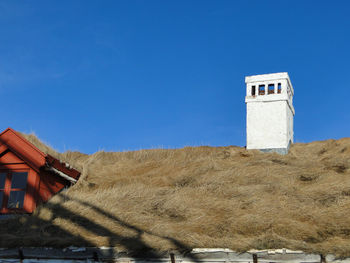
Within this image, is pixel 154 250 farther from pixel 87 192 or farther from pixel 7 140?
pixel 7 140

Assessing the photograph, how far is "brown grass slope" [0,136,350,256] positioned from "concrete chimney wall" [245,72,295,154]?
122 cm

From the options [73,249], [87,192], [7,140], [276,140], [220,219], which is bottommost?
[73,249]

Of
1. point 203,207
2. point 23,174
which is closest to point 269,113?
point 203,207

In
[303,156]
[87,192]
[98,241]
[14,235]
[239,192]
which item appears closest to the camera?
[98,241]

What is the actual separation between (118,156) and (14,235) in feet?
26.8

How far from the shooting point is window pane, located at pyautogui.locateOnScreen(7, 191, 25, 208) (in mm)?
11141

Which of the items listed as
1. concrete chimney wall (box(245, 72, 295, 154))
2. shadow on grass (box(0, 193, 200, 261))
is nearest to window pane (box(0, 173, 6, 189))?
shadow on grass (box(0, 193, 200, 261))

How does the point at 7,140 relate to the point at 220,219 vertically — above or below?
above

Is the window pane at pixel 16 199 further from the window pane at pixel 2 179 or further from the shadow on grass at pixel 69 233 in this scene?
the shadow on grass at pixel 69 233

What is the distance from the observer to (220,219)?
9.38m

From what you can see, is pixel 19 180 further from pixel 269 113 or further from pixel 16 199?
pixel 269 113

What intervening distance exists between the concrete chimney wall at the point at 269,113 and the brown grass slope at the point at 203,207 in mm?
1217

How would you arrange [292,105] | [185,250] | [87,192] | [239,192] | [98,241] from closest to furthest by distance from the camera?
[185,250] → [98,241] → [239,192] → [87,192] → [292,105]

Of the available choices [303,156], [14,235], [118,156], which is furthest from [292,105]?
[14,235]
